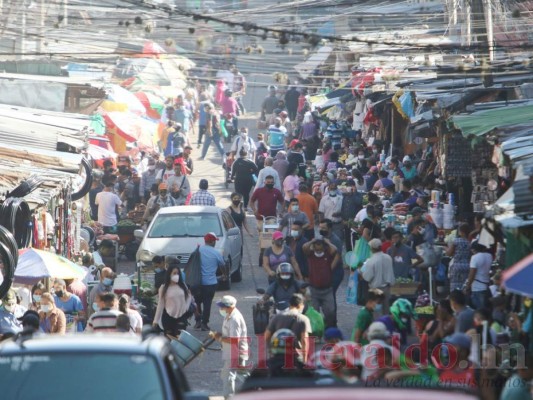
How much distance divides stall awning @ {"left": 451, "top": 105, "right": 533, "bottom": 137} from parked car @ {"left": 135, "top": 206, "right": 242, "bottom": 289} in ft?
16.0

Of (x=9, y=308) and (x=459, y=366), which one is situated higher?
(x=459, y=366)

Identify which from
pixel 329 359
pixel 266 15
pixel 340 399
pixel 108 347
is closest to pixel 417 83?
pixel 266 15

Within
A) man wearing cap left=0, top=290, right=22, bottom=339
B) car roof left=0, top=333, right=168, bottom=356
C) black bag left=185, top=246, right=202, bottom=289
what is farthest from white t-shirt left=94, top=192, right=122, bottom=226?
car roof left=0, top=333, right=168, bottom=356

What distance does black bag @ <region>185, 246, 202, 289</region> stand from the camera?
63.3 feet

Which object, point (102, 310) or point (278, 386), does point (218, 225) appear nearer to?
point (102, 310)

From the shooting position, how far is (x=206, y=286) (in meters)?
19.3

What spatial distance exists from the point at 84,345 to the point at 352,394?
2.35 meters

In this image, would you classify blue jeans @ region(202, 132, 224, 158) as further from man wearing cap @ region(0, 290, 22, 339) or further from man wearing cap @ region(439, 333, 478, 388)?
man wearing cap @ region(439, 333, 478, 388)

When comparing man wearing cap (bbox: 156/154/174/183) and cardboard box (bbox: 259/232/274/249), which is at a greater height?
man wearing cap (bbox: 156/154/174/183)

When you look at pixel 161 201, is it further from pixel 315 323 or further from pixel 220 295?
pixel 315 323

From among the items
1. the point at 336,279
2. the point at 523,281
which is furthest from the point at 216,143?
the point at 523,281

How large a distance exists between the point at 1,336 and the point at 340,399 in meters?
7.76

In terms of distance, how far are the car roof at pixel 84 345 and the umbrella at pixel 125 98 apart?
25666 mm

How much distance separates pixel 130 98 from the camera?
118ft
